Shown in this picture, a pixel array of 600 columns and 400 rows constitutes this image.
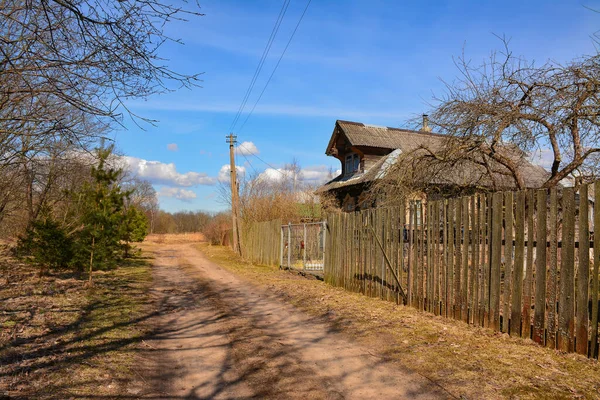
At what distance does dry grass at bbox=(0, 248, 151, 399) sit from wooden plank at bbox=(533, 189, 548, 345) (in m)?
4.84

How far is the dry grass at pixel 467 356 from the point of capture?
4.24 metres

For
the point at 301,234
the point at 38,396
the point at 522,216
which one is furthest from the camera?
the point at 301,234

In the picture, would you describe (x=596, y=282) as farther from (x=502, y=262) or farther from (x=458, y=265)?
(x=458, y=265)

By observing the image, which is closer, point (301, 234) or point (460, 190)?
point (460, 190)

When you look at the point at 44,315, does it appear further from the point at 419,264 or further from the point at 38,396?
the point at 419,264

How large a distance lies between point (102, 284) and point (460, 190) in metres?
9.80

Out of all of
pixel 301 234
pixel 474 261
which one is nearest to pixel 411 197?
pixel 474 261

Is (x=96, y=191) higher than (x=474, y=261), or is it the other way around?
(x=96, y=191)

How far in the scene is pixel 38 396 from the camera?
3.97 m

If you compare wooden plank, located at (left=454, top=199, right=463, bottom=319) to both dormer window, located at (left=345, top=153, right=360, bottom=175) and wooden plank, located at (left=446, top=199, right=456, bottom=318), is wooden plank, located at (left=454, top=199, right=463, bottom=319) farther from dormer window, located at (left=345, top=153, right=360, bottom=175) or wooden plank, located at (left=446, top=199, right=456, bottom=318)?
dormer window, located at (left=345, top=153, right=360, bottom=175)

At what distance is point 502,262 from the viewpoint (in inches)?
261

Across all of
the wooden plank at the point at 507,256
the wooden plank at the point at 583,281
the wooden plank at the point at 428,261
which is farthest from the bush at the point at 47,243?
the wooden plank at the point at 583,281

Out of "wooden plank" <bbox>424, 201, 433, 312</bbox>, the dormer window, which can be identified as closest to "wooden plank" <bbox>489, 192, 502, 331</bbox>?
"wooden plank" <bbox>424, 201, 433, 312</bbox>

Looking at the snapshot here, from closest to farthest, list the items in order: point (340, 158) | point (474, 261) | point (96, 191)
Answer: point (474, 261) < point (96, 191) < point (340, 158)
